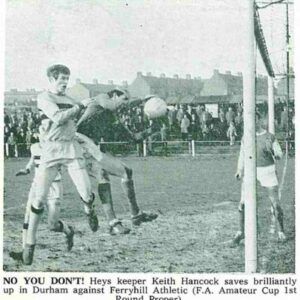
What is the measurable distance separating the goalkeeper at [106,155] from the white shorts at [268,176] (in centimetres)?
71

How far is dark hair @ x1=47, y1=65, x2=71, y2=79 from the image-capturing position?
395 cm

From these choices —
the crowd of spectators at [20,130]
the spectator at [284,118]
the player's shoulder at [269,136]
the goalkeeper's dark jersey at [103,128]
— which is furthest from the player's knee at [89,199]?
the spectator at [284,118]

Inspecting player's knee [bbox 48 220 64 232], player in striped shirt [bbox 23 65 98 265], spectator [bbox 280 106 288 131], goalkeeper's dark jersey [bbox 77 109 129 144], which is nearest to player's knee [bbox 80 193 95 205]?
player in striped shirt [bbox 23 65 98 265]

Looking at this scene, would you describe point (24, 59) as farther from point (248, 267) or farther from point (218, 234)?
point (248, 267)

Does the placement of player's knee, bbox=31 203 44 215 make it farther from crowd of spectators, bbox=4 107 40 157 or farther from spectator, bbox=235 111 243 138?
spectator, bbox=235 111 243 138

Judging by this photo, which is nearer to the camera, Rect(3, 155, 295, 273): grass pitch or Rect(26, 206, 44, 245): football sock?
Rect(3, 155, 295, 273): grass pitch

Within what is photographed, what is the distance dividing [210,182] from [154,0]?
1.20 m

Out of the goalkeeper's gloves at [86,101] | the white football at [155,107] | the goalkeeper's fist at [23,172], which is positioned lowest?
the goalkeeper's fist at [23,172]

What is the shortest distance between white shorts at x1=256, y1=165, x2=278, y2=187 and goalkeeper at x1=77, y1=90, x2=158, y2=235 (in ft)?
2.34

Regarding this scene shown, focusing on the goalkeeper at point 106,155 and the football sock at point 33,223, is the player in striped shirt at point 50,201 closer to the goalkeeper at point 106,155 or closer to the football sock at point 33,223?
the football sock at point 33,223

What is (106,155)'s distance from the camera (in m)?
3.97

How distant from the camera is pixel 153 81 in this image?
3.89m

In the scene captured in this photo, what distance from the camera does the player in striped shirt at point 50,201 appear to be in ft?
12.9

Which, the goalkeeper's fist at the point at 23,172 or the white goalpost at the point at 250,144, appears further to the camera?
the goalkeeper's fist at the point at 23,172
